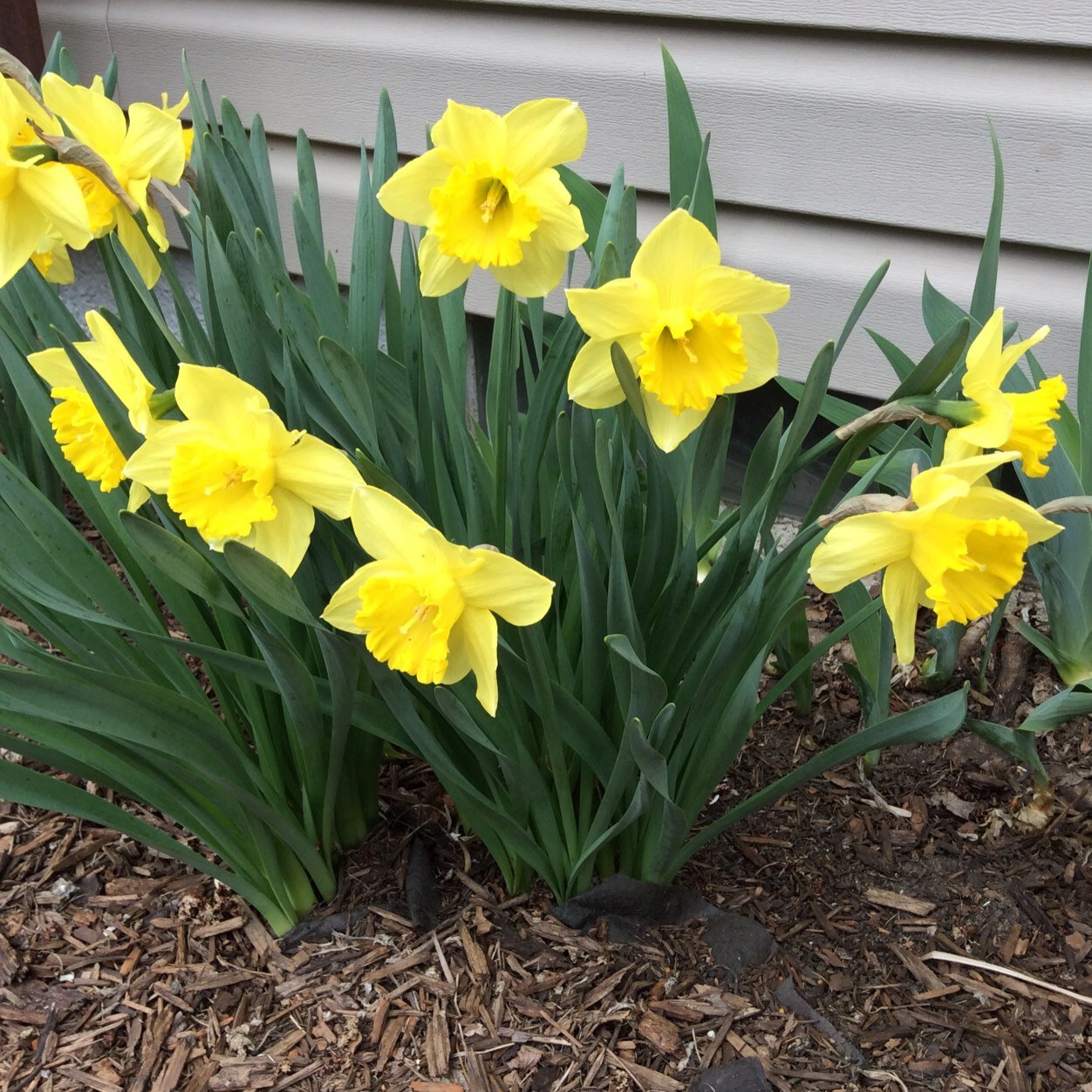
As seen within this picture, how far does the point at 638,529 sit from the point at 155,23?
227cm

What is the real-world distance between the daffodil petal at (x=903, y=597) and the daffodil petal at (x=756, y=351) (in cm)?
21

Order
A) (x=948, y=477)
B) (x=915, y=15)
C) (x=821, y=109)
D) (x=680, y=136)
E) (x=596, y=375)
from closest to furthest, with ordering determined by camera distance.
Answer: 1. (x=948, y=477)
2. (x=596, y=375)
3. (x=680, y=136)
4. (x=915, y=15)
5. (x=821, y=109)

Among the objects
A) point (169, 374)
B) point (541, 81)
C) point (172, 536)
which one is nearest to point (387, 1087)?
point (172, 536)

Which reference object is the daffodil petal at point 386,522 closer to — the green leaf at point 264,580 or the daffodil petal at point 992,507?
the green leaf at point 264,580

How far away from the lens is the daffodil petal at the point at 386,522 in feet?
2.88

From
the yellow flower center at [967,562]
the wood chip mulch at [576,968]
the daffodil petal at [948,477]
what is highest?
the daffodil petal at [948,477]

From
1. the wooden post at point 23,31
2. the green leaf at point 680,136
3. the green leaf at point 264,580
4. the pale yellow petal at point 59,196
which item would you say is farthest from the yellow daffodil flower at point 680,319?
the wooden post at point 23,31

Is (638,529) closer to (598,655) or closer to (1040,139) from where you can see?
(598,655)

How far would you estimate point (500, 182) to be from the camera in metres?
0.94

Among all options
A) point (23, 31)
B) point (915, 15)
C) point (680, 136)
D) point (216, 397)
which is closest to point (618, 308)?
point (216, 397)

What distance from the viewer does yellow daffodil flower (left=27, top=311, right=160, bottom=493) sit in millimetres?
955

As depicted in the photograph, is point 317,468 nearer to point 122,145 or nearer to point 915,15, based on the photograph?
point 122,145

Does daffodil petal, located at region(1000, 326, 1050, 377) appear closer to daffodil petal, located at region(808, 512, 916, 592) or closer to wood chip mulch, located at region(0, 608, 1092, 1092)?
daffodil petal, located at region(808, 512, 916, 592)

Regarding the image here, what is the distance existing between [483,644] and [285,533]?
22 centimetres
